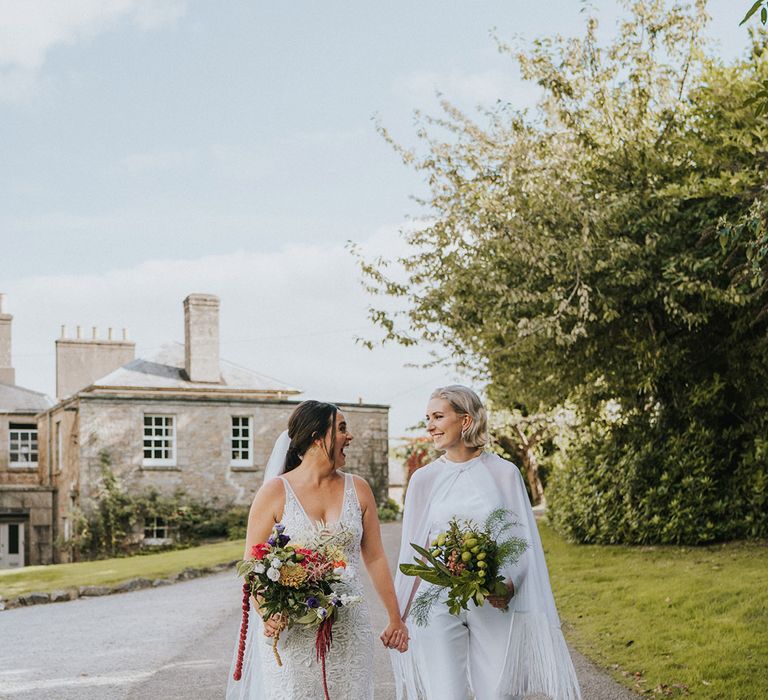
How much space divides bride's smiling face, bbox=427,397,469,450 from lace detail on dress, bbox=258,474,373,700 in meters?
0.75

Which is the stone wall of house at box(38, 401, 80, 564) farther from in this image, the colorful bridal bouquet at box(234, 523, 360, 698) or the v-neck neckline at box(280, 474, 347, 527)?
the colorful bridal bouquet at box(234, 523, 360, 698)

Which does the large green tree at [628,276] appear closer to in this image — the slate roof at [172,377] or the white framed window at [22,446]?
the slate roof at [172,377]

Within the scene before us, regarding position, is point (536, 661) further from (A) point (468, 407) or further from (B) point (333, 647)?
(A) point (468, 407)

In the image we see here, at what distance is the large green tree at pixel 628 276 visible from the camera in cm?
1366

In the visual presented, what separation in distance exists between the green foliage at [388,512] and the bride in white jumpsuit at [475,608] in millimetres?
29498

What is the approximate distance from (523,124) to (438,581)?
13.0 meters

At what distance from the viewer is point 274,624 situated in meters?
4.55

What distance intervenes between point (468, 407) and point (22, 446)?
38258 millimetres

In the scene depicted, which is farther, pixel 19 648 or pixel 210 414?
pixel 210 414

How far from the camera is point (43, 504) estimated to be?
115ft

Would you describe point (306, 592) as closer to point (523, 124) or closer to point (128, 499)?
point (523, 124)

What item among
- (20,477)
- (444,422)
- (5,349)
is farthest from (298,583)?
(5,349)

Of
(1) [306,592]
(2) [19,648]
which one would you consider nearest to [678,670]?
(1) [306,592]

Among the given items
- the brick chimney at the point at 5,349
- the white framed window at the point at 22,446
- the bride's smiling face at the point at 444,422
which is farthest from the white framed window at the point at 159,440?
the bride's smiling face at the point at 444,422
